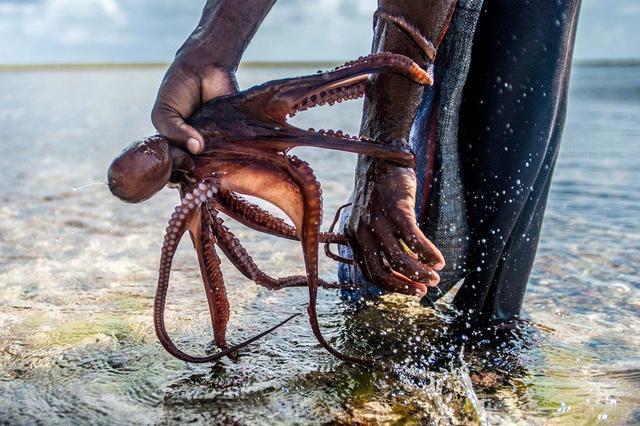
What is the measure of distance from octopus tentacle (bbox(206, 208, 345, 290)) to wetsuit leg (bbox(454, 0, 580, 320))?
842 millimetres

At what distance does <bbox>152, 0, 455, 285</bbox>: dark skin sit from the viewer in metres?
2.74

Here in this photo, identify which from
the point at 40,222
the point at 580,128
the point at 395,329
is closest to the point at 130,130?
the point at 580,128

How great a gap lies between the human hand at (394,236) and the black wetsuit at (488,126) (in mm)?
557

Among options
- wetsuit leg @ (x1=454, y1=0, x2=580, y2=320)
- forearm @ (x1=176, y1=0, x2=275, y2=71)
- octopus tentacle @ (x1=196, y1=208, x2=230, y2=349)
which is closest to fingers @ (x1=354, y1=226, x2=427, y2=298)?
octopus tentacle @ (x1=196, y1=208, x2=230, y2=349)

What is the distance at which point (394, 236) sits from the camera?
293cm

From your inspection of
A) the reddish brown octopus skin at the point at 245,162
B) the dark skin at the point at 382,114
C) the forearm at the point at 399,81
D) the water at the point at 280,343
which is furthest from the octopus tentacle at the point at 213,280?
the forearm at the point at 399,81

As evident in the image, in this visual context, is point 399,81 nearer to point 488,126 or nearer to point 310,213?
point 310,213

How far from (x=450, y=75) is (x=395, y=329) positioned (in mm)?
1198

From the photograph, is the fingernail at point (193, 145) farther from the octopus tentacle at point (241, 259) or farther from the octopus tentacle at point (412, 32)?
the octopus tentacle at point (412, 32)

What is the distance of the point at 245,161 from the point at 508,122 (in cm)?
137

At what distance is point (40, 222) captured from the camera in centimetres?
589

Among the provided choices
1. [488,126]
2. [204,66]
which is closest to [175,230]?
[204,66]

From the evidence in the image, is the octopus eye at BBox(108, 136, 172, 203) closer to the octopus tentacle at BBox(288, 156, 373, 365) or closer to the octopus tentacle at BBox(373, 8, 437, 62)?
the octopus tentacle at BBox(288, 156, 373, 365)

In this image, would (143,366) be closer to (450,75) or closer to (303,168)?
(303,168)
